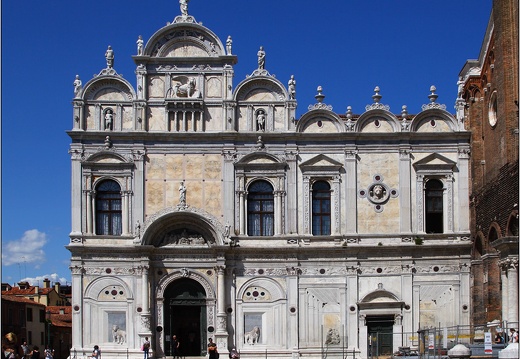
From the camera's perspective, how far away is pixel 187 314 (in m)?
42.1

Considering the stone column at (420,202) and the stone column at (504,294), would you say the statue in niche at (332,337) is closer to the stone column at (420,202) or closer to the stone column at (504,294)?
the stone column at (420,202)

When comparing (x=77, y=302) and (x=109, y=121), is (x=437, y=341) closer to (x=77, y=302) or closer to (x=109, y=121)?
(x=77, y=302)

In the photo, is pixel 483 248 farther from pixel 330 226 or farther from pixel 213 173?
pixel 213 173

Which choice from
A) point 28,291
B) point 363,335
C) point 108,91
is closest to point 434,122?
point 363,335

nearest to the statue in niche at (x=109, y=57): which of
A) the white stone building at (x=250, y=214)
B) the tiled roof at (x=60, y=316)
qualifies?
the white stone building at (x=250, y=214)

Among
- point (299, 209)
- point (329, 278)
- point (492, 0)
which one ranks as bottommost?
point (329, 278)

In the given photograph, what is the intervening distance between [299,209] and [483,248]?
7763 mm

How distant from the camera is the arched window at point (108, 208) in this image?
42156 millimetres

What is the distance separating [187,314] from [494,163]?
14.1 m

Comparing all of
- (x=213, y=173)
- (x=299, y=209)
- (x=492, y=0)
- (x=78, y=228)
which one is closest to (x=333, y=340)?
(x=299, y=209)

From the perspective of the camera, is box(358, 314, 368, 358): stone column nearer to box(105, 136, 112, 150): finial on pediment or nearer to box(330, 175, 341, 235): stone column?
box(330, 175, 341, 235): stone column

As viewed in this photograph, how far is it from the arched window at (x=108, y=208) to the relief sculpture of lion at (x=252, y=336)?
22.8 feet

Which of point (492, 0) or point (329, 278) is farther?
point (329, 278)

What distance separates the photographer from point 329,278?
1654 inches
